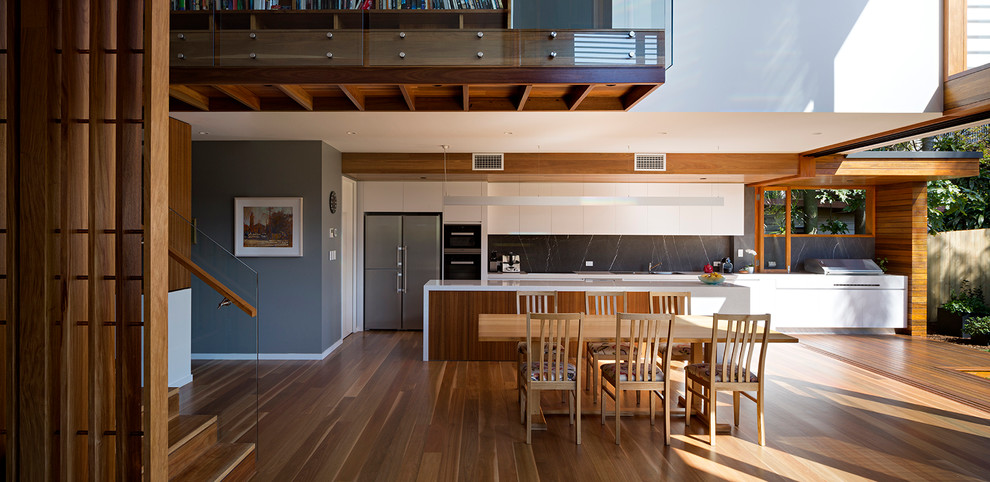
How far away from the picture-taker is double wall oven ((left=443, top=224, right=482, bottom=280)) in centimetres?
771

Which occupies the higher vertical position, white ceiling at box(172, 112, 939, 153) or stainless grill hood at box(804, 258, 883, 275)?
white ceiling at box(172, 112, 939, 153)

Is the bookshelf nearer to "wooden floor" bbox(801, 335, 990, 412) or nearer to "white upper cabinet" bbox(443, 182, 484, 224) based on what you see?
"white upper cabinet" bbox(443, 182, 484, 224)

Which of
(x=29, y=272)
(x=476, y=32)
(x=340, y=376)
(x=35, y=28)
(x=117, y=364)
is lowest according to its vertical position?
(x=340, y=376)

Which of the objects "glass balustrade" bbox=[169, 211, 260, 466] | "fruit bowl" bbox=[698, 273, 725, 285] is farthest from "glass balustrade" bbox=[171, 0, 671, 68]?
"fruit bowl" bbox=[698, 273, 725, 285]

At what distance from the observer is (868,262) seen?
7.84 m

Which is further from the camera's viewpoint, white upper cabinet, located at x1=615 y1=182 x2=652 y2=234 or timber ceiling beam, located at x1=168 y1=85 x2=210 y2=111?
white upper cabinet, located at x1=615 y1=182 x2=652 y2=234

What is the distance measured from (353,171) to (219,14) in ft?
10.0

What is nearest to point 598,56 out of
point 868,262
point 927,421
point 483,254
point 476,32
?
point 476,32

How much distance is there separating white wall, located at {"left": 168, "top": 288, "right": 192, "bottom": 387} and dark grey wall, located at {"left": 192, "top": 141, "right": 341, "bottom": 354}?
9.41 ft

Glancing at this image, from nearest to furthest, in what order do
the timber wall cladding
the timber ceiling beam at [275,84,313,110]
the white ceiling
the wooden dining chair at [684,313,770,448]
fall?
1. the wooden dining chair at [684,313,770,448]
2. the timber ceiling beam at [275,84,313,110]
3. the white ceiling
4. the timber wall cladding

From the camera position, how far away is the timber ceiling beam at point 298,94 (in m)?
3.77

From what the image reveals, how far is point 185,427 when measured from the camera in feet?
9.32

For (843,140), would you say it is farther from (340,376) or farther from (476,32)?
(340,376)

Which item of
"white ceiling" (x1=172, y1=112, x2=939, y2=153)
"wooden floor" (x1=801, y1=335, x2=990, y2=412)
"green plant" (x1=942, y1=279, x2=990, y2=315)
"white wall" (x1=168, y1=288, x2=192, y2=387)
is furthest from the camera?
"green plant" (x1=942, y1=279, x2=990, y2=315)
